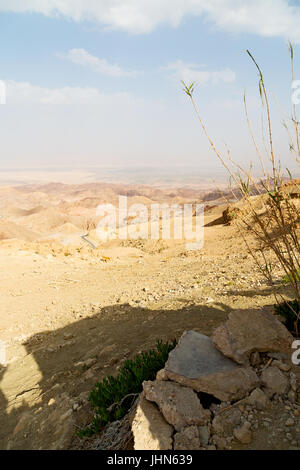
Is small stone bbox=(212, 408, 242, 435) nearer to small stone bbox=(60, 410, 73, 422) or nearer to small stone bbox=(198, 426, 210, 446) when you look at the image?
small stone bbox=(198, 426, 210, 446)

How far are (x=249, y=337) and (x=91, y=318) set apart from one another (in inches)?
156

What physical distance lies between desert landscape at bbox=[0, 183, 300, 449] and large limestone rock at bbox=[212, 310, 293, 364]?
0.80 ft

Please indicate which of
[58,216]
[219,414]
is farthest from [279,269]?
[58,216]

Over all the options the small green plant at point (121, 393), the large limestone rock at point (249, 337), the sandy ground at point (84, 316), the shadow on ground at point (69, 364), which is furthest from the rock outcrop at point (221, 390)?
the shadow on ground at point (69, 364)

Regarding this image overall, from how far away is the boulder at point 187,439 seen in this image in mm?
1911

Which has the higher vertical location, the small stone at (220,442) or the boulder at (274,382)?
the boulder at (274,382)

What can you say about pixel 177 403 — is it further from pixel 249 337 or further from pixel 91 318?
pixel 91 318

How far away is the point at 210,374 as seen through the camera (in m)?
2.26

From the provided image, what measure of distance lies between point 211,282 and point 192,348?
379 cm

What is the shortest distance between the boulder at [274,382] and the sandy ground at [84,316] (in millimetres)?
387

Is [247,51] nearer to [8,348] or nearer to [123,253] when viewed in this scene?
[8,348]

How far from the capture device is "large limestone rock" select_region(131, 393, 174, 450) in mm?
1955

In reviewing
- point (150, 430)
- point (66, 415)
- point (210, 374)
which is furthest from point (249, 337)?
point (66, 415)

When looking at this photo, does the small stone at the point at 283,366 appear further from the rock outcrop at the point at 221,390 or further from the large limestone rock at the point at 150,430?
the large limestone rock at the point at 150,430
